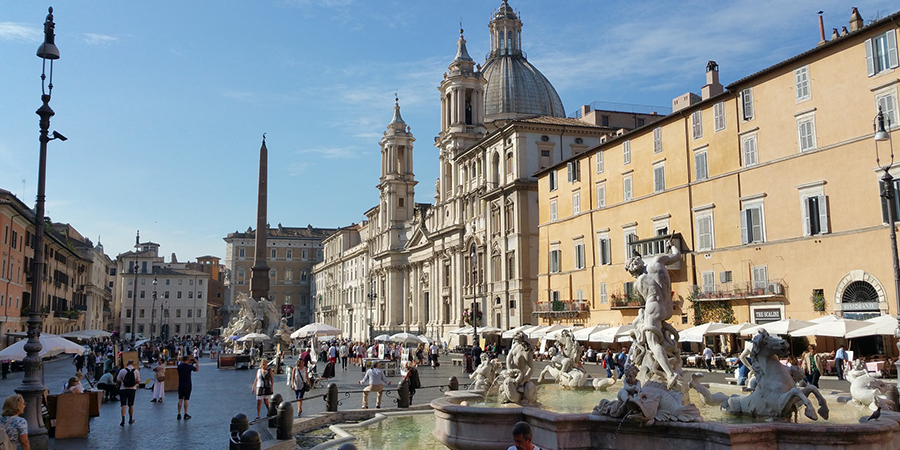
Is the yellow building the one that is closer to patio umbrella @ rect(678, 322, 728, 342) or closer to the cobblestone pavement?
patio umbrella @ rect(678, 322, 728, 342)

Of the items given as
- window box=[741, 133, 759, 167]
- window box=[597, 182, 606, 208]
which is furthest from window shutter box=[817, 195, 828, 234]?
window box=[597, 182, 606, 208]

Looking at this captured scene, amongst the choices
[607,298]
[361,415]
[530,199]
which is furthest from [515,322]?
[361,415]

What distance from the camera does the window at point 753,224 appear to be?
28.4 metres

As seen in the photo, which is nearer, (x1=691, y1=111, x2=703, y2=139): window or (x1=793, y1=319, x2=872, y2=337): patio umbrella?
(x1=793, y1=319, x2=872, y2=337): patio umbrella

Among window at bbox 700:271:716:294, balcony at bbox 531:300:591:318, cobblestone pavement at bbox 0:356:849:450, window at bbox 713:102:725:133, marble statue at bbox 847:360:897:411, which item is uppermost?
window at bbox 713:102:725:133

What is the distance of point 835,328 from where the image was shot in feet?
71.2

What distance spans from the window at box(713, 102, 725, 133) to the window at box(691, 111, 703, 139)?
0.81 meters

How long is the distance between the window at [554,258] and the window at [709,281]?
1229cm

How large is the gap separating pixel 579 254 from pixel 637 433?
3199 cm

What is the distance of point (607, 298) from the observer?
3762 centimetres

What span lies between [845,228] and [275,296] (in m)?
104

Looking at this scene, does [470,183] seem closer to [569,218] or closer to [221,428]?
[569,218]

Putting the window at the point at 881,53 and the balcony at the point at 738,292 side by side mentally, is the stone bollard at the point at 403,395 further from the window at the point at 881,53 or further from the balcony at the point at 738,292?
the window at the point at 881,53

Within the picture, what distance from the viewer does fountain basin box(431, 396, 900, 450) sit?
26.0 ft
